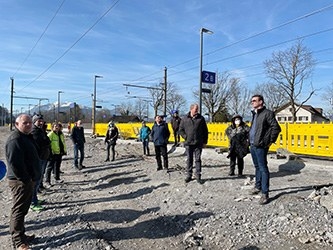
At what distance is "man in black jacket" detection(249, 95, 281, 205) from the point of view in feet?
20.2

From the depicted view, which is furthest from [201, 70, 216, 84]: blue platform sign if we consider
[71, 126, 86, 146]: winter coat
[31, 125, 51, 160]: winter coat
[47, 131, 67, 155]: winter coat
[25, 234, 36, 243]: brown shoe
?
[25, 234, 36, 243]: brown shoe

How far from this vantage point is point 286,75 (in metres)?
45.1

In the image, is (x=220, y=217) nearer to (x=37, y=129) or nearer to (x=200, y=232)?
(x=200, y=232)

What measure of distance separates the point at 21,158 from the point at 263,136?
4.20m

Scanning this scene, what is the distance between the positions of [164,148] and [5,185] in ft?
16.3

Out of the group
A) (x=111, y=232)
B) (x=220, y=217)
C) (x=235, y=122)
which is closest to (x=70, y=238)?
(x=111, y=232)

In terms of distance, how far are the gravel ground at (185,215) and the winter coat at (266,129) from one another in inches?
44.1

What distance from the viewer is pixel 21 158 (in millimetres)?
4746

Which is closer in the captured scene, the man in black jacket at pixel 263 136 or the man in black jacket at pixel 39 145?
the man in black jacket at pixel 263 136

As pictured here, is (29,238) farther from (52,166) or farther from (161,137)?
(161,137)

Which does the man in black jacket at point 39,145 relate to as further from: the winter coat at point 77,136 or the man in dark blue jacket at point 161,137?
the winter coat at point 77,136

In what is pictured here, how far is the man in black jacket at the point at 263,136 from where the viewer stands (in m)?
6.14

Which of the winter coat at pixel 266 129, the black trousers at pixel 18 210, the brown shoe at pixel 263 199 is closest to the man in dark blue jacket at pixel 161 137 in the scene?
the winter coat at pixel 266 129

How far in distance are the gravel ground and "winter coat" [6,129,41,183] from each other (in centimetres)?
109
